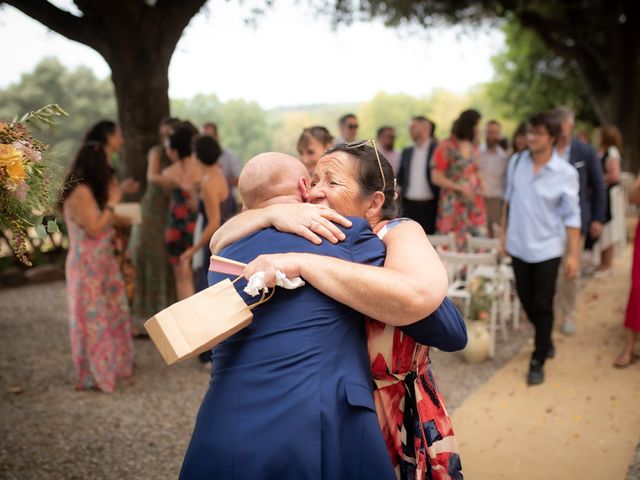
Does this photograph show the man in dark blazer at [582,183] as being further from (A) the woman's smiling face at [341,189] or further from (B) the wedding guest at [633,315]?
(A) the woman's smiling face at [341,189]

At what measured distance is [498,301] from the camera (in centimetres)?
663

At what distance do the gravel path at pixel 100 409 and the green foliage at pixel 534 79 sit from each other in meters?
17.9

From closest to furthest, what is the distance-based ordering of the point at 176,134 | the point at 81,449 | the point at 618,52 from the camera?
the point at 81,449, the point at 176,134, the point at 618,52

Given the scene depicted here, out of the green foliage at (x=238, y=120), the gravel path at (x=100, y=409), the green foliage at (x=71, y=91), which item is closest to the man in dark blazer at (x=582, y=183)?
the gravel path at (x=100, y=409)

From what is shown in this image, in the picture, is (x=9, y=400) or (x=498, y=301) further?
(x=498, y=301)

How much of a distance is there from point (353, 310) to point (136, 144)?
6.69m

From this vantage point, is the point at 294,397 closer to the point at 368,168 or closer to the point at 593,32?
the point at 368,168

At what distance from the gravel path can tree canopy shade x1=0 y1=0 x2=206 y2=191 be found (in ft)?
8.78

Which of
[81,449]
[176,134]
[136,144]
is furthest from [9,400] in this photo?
[136,144]

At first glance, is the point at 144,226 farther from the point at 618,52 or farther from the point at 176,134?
the point at 618,52

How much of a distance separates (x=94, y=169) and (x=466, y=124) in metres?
4.05

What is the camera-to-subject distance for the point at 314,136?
16.0 feet

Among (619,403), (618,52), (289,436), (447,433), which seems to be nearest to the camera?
(289,436)

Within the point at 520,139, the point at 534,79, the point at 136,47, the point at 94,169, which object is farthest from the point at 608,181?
the point at 534,79
